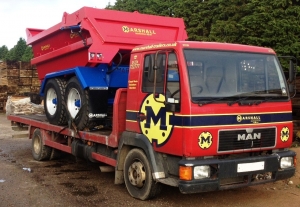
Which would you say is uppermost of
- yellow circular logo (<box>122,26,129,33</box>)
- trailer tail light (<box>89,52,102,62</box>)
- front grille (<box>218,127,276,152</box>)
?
yellow circular logo (<box>122,26,129,33</box>)

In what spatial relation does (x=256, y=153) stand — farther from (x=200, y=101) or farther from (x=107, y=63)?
(x=107, y=63)

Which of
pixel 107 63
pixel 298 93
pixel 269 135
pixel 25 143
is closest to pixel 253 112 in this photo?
pixel 269 135

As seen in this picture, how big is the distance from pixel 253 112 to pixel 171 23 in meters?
3.12

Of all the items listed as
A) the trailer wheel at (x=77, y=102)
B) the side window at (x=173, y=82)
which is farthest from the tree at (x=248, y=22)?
the side window at (x=173, y=82)

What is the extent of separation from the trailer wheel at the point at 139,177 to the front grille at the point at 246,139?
1.09 meters

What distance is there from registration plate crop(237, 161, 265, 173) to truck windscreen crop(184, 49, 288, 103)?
0.84 metres

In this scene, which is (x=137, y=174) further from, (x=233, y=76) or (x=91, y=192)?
(x=233, y=76)

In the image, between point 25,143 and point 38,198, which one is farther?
point 25,143

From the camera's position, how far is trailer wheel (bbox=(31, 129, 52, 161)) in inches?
352

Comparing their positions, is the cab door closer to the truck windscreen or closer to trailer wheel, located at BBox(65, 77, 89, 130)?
the truck windscreen

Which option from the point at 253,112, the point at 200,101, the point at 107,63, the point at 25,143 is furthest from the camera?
the point at 25,143

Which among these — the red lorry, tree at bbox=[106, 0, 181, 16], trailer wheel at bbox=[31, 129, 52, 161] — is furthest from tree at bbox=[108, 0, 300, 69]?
trailer wheel at bbox=[31, 129, 52, 161]

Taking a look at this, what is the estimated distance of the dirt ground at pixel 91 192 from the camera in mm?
5699

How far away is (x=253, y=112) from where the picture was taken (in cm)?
523
